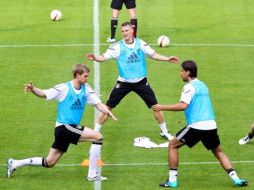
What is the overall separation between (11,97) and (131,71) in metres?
4.45

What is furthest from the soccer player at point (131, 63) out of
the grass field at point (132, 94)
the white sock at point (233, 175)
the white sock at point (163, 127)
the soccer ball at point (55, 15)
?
the soccer ball at point (55, 15)

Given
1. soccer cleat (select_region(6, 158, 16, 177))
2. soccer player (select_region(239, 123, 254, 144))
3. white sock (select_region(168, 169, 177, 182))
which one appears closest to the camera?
A: white sock (select_region(168, 169, 177, 182))

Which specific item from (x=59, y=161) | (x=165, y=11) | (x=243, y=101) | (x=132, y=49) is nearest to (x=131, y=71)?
(x=132, y=49)

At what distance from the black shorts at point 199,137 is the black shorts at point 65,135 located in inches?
73.6

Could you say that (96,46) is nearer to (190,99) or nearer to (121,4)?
(121,4)

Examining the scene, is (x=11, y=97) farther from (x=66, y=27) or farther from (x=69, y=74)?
(x=66, y=27)

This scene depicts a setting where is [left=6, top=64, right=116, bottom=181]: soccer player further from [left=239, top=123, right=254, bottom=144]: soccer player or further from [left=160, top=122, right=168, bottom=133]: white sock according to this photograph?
[left=239, top=123, right=254, bottom=144]: soccer player

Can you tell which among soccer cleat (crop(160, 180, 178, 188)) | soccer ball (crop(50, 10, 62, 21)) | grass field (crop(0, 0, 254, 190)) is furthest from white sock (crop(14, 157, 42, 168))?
soccer ball (crop(50, 10, 62, 21))

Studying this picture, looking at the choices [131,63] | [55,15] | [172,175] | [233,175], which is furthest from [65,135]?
[55,15]

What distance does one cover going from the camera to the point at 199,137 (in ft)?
57.7

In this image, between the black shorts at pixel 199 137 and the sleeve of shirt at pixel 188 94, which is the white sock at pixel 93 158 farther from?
the sleeve of shirt at pixel 188 94

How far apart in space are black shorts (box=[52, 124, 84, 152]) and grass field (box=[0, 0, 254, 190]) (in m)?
0.71

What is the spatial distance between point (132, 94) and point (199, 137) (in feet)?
22.8

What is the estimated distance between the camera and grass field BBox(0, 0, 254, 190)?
18.5m
